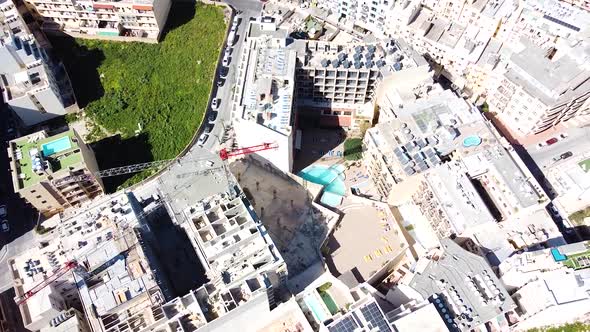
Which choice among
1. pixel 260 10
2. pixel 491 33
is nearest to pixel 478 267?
pixel 491 33

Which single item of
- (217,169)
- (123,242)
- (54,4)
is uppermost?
(54,4)

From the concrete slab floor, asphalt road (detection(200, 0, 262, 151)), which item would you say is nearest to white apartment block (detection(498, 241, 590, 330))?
the concrete slab floor

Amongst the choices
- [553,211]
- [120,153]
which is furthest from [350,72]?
[120,153]

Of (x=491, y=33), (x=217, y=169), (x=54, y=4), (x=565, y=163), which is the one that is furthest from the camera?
(x=54, y=4)

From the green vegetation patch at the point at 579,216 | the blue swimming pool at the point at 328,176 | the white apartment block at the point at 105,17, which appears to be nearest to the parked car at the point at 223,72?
the white apartment block at the point at 105,17

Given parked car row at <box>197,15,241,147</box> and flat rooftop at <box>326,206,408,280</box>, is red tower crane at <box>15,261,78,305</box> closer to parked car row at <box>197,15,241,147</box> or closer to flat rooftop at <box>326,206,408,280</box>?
parked car row at <box>197,15,241,147</box>

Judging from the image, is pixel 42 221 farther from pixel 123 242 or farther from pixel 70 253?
pixel 123 242
